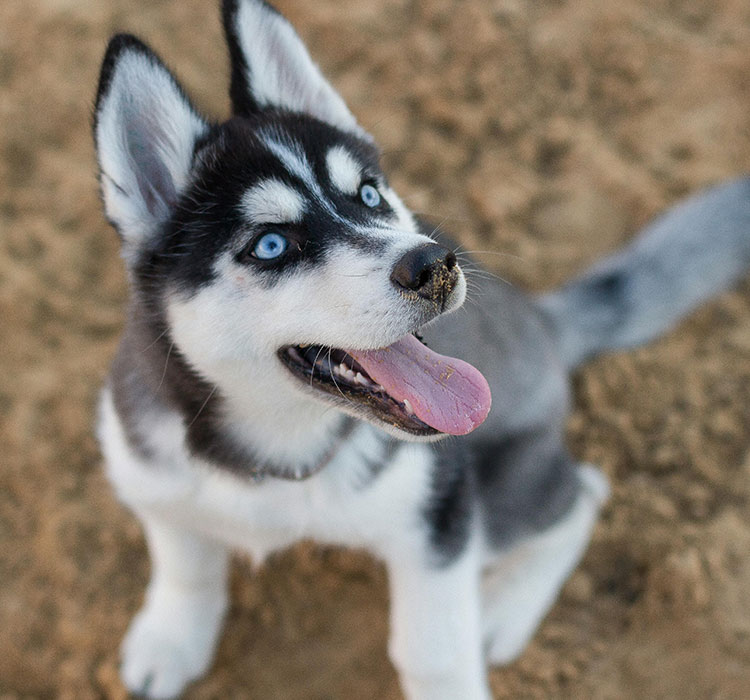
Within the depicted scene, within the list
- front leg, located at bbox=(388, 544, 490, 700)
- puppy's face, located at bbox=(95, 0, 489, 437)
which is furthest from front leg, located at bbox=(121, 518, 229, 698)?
puppy's face, located at bbox=(95, 0, 489, 437)

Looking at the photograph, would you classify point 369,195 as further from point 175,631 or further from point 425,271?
point 175,631

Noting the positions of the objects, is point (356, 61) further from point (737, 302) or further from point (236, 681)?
point (236, 681)

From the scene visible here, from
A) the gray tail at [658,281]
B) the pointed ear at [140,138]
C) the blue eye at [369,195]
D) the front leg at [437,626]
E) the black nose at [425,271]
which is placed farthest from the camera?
the gray tail at [658,281]

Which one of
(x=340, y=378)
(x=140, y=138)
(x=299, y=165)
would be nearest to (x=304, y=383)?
(x=340, y=378)

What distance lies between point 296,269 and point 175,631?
5.41 ft

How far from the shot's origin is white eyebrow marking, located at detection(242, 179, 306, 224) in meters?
2.06

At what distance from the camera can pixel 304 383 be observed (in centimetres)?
206

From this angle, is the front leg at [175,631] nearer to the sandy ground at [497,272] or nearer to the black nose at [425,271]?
the sandy ground at [497,272]

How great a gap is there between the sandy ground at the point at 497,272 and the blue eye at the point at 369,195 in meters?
1.64

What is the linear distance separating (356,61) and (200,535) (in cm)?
342

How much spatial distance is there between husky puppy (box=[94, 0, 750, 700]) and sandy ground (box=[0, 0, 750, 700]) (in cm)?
28

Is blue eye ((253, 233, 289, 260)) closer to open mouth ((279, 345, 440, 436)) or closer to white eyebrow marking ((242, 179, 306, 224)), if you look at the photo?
white eyebrow marking ((242, 179, 306, 224))

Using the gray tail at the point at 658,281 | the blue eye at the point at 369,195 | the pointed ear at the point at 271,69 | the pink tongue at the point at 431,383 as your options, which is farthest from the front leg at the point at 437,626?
the pointed ear at the point at 271,69

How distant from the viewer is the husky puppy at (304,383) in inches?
79.1
